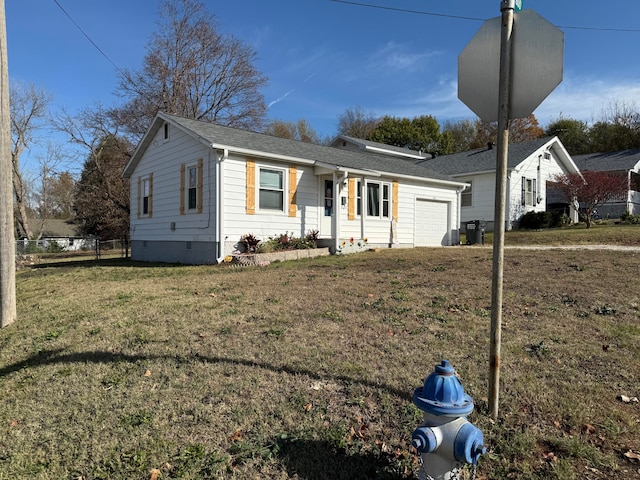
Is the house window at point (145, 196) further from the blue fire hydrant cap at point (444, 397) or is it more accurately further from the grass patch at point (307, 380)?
the blue fire hydrant cap at point (444, 397)

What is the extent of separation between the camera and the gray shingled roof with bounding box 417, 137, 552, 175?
21844 millimetres

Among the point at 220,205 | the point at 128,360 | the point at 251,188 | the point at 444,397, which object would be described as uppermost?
the point at 251,188

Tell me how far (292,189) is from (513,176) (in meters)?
13.4

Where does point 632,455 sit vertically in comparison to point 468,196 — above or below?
below

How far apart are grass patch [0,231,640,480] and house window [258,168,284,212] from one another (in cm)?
632

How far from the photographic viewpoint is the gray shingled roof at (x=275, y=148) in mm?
12646

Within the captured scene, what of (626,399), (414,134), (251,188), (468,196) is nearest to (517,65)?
(626,399)

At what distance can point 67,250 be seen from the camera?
A: 38562 millimetres

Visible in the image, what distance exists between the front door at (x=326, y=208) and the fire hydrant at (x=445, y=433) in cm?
1210

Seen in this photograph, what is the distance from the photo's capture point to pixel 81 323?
222 inches

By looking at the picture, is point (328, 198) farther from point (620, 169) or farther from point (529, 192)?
point (620, 169)

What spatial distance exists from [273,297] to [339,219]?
7.93 m

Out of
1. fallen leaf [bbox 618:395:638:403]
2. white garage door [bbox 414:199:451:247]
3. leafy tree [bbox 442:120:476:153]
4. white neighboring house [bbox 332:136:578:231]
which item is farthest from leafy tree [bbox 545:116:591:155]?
fallen leaf [bbox 618:395:638:403]

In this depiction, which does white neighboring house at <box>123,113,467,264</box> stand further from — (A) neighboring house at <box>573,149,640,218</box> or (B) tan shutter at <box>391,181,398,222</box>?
(A) neighboring house at <box>573,149,640,218</box>
